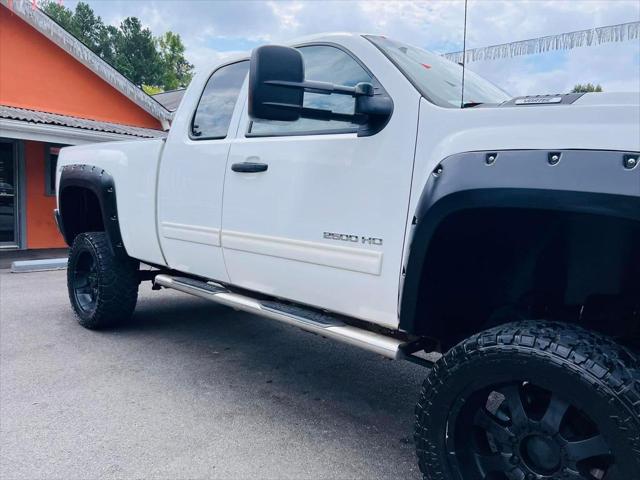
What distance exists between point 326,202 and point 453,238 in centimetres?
69

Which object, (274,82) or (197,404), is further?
(197,404)

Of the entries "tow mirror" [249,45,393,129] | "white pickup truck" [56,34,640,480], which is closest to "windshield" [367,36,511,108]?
"white pickup truck" [56,34,640,480]

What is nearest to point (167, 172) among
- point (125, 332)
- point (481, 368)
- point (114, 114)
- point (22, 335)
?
point (125, 332)

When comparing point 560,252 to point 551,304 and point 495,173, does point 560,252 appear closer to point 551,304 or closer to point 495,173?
point 551,304

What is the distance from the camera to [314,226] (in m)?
2.61

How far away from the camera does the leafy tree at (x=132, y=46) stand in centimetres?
4953

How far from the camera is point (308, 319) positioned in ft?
8.93

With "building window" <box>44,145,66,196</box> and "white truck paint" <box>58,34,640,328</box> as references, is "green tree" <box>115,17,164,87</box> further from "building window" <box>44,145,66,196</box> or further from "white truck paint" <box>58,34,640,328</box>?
"white truck paint" <box>58,34,640,328</box>

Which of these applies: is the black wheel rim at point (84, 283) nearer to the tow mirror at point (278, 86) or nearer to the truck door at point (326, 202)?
the truck door at point (326, 202)

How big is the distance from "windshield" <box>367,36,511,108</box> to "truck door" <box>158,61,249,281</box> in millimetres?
1080

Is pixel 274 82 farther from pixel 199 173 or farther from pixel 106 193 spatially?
pixel 106 193

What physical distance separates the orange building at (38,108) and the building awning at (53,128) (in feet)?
0.06

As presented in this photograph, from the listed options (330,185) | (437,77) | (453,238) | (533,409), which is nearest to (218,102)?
(330,185)

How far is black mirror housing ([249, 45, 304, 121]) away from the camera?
2088 mm
